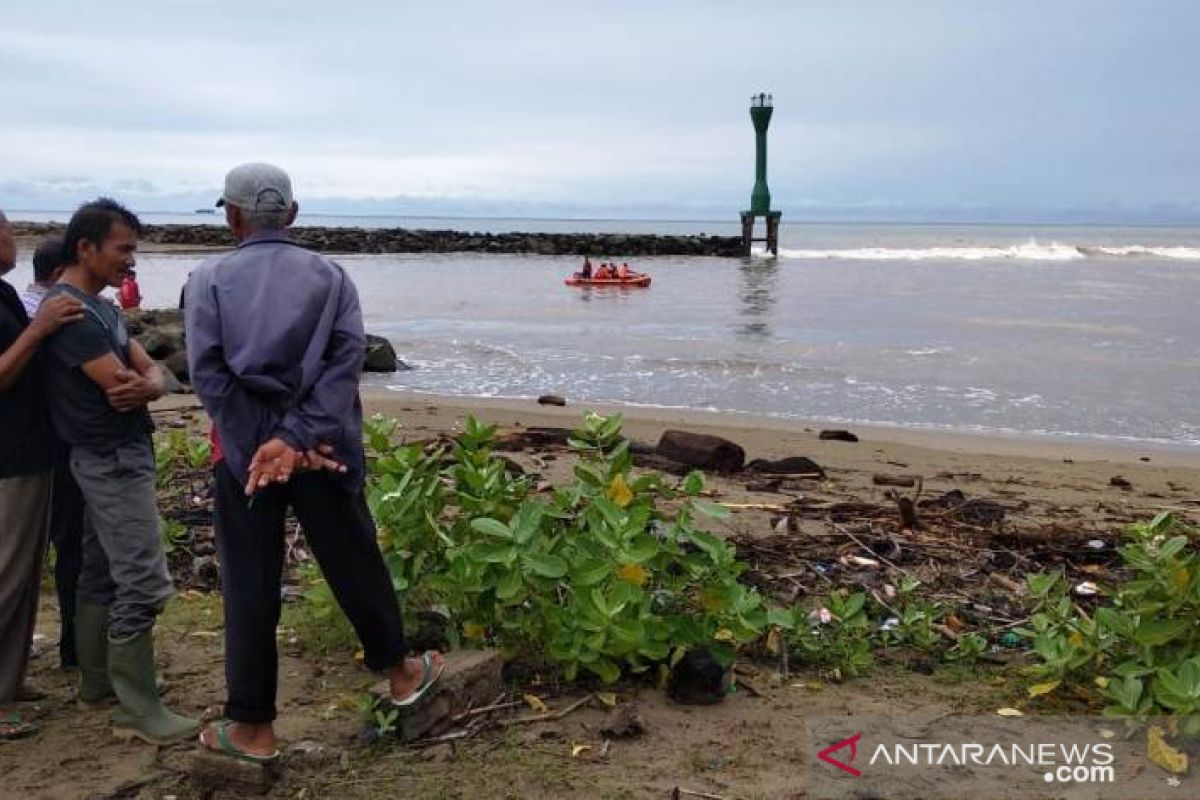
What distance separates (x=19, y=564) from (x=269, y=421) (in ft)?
4.26

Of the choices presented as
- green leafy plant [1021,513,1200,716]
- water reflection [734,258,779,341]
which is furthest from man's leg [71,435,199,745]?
water reflection [734,258,779,341]

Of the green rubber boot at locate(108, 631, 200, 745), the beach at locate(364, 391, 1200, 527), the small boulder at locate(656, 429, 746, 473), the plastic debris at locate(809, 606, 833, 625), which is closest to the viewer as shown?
the green rubber boot at locate(108, 631, 200, 745)

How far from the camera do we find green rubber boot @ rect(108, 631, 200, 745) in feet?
11.1

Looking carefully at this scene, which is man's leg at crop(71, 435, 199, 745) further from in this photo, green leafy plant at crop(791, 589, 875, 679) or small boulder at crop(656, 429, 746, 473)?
small boulder at crop(656, 429, 746, 473)

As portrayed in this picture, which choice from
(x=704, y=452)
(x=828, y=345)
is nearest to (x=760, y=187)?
(x=828, y=345)

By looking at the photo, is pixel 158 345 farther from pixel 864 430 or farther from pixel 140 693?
pixel 140 693

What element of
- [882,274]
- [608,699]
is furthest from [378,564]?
[882,274]

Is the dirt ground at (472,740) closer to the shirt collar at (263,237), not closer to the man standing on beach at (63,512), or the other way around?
the man standing on beach at (63,512)

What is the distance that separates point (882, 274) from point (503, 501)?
43921mm

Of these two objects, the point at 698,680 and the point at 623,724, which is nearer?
the point at 623,724

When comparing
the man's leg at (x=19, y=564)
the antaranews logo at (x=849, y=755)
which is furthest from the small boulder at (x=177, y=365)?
the antaranews logo at (x=849, y=755)

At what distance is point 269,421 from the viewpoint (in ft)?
9.59

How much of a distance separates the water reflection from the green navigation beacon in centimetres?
127

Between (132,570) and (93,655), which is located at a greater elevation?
(132,570)
